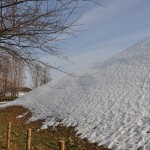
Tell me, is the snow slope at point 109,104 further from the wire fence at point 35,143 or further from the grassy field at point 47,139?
the wire fence at point 35,143

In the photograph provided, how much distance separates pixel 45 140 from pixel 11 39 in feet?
32.1

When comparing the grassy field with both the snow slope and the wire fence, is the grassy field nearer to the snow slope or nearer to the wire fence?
the wire fence

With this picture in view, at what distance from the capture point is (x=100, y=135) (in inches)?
666

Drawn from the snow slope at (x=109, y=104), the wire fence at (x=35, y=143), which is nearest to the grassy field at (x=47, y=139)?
the wire fence at (x=35, y=143)

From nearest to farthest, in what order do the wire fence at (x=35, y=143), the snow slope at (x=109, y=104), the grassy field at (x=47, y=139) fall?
the wire fence at (x=35, y=143), the grassy field at (x=47, y=139), the snow slope at (x=109, y=104)

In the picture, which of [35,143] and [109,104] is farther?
Answer: [109,104]

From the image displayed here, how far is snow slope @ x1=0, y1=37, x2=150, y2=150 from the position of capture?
16266mm

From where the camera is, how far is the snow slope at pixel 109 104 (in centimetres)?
1627

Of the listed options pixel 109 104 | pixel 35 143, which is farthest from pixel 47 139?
pixel 109 104

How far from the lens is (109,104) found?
898 inches

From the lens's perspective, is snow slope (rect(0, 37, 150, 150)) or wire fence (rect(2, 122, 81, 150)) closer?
wire fence (rect(2, 122, 81, 150))

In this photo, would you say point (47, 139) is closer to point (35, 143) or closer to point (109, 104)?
point (35, 143)

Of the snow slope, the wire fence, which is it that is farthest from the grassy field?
the snow slope

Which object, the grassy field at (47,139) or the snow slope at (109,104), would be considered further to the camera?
the snow slope at (109,104)
